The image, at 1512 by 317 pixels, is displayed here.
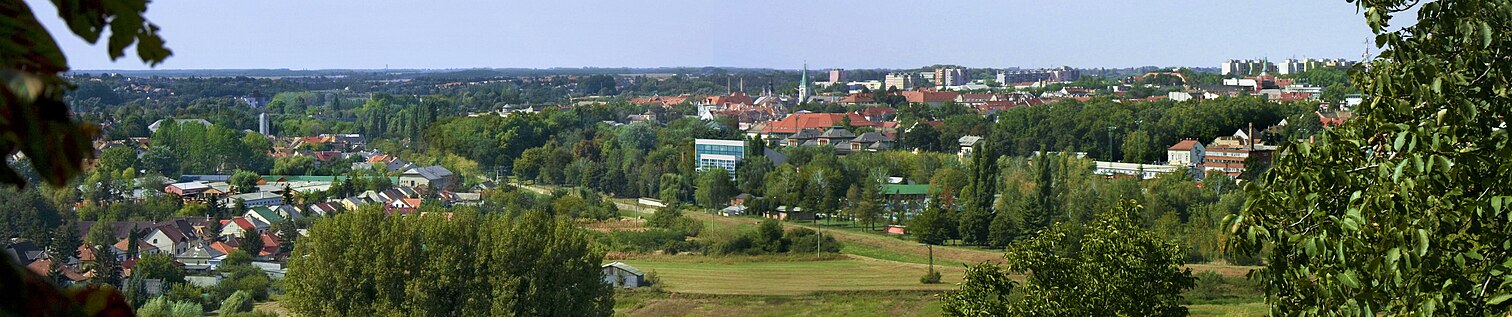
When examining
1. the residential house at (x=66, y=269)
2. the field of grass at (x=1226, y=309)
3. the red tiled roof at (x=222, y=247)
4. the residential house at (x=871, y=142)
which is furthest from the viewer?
the residential house at (x=871, y=142)

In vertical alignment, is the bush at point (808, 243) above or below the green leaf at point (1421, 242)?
below

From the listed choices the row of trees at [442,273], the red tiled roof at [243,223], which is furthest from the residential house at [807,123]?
the row of trees at [442,273]

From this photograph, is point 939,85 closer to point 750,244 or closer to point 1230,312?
point 750,244

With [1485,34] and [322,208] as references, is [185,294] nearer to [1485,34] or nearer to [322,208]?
[322,208]

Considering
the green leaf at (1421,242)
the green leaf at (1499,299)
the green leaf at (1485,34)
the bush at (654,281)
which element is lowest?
the bush at (654,281)

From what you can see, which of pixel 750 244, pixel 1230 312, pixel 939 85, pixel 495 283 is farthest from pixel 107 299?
pixel 939 85

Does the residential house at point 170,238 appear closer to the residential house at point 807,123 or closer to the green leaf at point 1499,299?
the green leaf at point 1499,299

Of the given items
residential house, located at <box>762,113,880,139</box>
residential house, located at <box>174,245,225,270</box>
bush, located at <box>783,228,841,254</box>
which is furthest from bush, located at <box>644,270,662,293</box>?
residential house, located at <box>762,113,880,139</box>

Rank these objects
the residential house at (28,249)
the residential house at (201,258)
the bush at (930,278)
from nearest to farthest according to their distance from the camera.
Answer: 1. the bush at (930,278)
2. the residential house at (28,249)
3. the residential house at (201,258)
